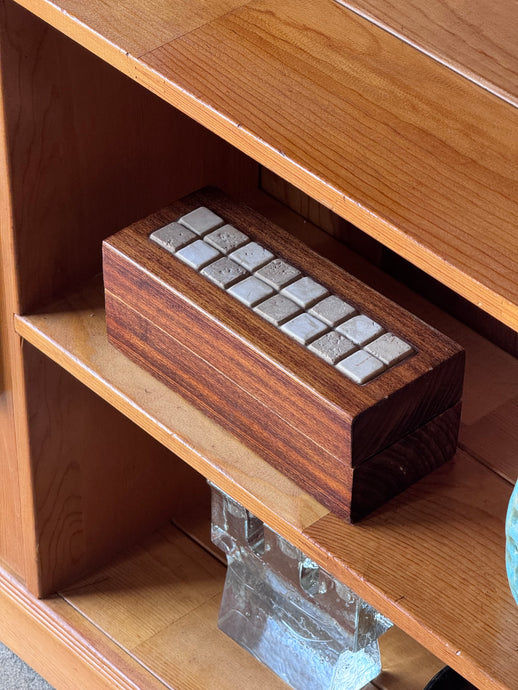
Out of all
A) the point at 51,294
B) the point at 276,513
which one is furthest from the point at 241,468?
the point at 51,294

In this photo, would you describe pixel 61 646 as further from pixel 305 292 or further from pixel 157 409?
pixel 305 292

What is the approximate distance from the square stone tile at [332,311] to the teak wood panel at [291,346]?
12 millimetres

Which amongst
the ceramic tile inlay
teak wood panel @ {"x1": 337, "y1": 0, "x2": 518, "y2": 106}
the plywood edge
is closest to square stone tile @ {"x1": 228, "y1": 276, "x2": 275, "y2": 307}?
the ceramic tile inlay

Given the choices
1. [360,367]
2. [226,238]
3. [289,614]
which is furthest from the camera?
[289,614]

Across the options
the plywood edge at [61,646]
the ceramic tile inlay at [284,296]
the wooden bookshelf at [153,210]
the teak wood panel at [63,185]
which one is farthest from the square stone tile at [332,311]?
the plywood edge at [61,646]

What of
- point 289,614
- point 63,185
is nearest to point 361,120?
point 63,185

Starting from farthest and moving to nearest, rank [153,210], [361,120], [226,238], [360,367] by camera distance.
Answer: [153,210] → [226,238] → [360,367] → [361,120]

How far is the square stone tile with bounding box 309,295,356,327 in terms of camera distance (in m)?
0.89

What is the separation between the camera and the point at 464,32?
813 mm

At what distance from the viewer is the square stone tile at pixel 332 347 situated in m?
0.87

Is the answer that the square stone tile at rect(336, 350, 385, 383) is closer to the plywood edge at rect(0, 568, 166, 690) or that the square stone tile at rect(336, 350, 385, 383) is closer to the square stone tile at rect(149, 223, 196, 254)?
the square stone tile at rect(149, 223, 196, 254)

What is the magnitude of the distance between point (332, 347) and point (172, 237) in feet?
0.56

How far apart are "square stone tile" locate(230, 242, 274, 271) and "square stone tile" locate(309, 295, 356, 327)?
6 cm

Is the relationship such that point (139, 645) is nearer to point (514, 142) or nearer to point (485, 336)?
point (485, 336)
